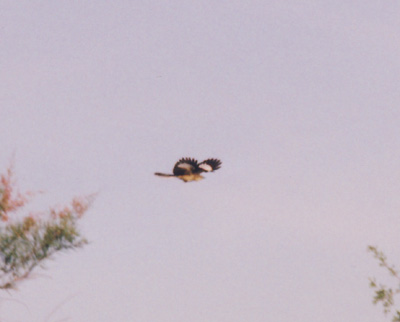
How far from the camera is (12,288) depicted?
12.3 meters

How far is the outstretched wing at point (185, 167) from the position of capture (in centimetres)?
1531

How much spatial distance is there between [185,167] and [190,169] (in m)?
0.15

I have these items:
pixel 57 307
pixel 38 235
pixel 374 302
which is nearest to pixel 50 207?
pixel 38 235

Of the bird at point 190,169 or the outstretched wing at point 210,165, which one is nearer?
the bird at point 190,169

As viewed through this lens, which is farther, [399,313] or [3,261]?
[399,313]

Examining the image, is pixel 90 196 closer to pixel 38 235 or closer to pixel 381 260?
pixel 38 235

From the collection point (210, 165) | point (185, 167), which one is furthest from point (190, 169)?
point (210, 165)

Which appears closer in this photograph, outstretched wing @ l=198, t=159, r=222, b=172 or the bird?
the bird

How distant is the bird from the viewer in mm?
15125

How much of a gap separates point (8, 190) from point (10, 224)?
32.4 inches

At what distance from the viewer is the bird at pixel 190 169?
15125 millimetres

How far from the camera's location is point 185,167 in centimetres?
1556

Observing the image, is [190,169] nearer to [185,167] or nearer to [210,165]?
[185,167]

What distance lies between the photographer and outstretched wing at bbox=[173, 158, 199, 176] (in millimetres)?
15309
